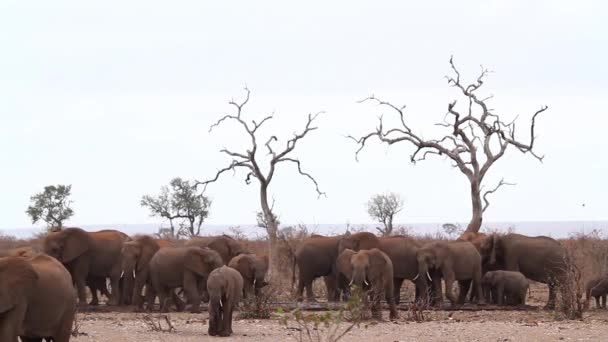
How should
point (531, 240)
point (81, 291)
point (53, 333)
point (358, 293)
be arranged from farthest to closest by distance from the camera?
point (531, 240) < point (81, 291) < point (53, 333) < point (358, 293)

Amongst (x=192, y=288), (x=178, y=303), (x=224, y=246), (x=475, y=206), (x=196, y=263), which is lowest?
(x=178, y=303)

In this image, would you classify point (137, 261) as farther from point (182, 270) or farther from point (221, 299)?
point (221, 299)

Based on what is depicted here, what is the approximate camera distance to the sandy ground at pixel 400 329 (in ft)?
60.3

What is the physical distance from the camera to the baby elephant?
26.0m

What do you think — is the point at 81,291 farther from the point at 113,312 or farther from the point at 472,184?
the point at 472,184

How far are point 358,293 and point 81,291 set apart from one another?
14551mm

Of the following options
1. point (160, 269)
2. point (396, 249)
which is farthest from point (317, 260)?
point (160, 269)

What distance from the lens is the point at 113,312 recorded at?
24188 millimetres

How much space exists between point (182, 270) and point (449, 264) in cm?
611

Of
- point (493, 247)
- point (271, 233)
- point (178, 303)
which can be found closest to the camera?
point (178, 303)

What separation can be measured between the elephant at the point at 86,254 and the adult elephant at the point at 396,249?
5196 mm

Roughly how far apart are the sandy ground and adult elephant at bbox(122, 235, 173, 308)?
2.36 metres

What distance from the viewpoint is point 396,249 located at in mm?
28094

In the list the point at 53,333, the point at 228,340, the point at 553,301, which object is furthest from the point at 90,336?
the point at 553,301
